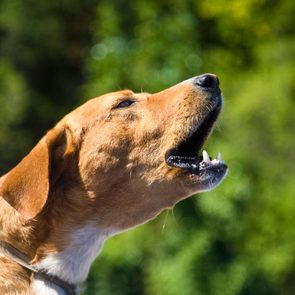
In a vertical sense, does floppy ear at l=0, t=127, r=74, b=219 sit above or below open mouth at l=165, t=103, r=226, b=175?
above

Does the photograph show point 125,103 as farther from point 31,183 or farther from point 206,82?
point 31,183

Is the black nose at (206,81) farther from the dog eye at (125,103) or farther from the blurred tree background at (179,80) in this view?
the blurred tree background at (179,80)

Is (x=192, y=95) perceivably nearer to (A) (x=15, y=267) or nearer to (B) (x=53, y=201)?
(B) (x=53, y=201)

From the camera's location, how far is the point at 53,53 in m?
16.6

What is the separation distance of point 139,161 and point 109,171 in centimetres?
17

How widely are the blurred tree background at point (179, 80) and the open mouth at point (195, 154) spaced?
4337mm

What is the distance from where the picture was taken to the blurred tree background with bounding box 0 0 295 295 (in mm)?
→ 9297

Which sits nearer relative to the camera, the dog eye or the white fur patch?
the white fur patch

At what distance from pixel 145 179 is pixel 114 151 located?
228mm

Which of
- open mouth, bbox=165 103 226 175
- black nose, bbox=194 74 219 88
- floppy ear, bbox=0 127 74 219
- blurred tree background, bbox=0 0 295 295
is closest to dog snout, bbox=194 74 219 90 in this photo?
black nose, bbox=194 74 219 88

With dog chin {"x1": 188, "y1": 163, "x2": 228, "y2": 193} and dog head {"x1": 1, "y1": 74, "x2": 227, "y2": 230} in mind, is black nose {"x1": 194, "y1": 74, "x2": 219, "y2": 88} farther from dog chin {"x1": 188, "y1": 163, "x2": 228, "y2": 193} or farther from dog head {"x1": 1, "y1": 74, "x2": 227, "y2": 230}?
dog chin {"x1": 188, "y1": 163, "x2": 228, "y2": 193}

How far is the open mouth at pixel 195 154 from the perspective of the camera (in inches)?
185

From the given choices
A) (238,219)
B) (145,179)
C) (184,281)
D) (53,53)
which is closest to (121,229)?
(145,179)

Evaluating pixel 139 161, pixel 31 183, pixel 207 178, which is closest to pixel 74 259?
pixel 31 183
